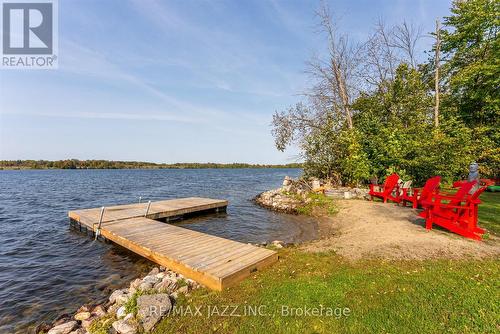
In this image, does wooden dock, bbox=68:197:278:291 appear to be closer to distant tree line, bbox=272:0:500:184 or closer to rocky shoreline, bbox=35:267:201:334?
rocky shoreline, bbox=35:267:201:334

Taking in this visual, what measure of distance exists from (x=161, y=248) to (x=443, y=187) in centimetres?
1726

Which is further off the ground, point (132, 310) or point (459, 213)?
point (459, 213)

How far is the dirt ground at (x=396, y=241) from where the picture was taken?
625 centimetres

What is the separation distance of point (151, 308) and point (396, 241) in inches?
262

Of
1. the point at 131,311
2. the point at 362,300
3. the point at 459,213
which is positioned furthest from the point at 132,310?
the point at 459,213

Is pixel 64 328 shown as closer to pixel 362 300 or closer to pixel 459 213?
pixel 362 300

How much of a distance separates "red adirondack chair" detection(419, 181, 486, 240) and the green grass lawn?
209cm

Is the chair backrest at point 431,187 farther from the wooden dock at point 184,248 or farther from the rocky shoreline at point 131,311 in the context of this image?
the rocky shoreline at point 131,311

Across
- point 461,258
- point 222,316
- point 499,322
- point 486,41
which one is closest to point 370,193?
point 461,258

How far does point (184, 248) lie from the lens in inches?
286

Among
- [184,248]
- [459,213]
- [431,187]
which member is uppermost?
[431,187]

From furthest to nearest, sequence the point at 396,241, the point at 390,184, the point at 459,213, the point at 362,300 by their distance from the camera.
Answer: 1. the point at 390,184
2. the point at 459,213
3. the point at 396,241
4. the point at 362,300

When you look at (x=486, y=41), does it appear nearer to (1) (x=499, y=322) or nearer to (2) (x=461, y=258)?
(2) (x=461, y=258)

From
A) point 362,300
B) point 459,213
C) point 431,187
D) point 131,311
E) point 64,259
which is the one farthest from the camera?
point 431,187
